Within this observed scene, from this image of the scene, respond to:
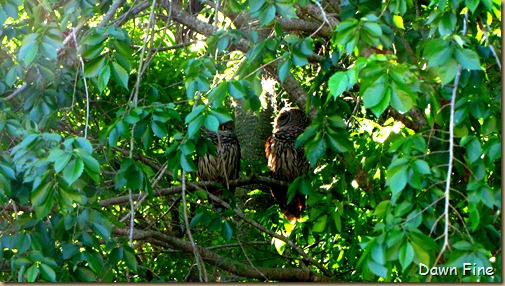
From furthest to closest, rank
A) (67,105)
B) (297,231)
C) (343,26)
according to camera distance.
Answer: (297,231) < (67,105) < (343,26)

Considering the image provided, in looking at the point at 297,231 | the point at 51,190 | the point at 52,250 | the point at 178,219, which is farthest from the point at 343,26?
the point at 178,219

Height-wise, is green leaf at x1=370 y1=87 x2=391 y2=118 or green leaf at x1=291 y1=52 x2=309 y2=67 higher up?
green leaf at x1=370 y1=87 x2=391 y2=118

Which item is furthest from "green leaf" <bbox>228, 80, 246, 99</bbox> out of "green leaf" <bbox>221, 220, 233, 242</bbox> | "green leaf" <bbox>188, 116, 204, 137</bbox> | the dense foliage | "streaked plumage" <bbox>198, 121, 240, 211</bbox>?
"streaked plumage" <bbox>198, 121, 240, 211</bbox>

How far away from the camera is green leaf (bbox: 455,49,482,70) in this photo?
219 centimetres

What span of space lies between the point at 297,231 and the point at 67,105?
5.04 ft

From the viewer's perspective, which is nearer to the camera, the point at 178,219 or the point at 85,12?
the point at 85,12

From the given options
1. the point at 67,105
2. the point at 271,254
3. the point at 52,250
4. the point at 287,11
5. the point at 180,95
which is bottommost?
the point at 271,254

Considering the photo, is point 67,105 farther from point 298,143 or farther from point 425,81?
point 425,81

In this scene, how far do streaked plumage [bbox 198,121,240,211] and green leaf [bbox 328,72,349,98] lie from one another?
97.5 inches

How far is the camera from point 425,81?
2.45 meters

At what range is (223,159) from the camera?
185 inches

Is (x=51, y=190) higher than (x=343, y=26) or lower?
lower

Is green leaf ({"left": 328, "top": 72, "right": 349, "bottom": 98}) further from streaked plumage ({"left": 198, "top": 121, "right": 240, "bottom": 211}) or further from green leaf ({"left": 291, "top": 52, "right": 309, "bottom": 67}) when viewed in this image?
streaked plumage ({"left": 198, "top": 121, "right": 240, "bottom": 211})

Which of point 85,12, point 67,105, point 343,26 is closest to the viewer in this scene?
point 343,26
